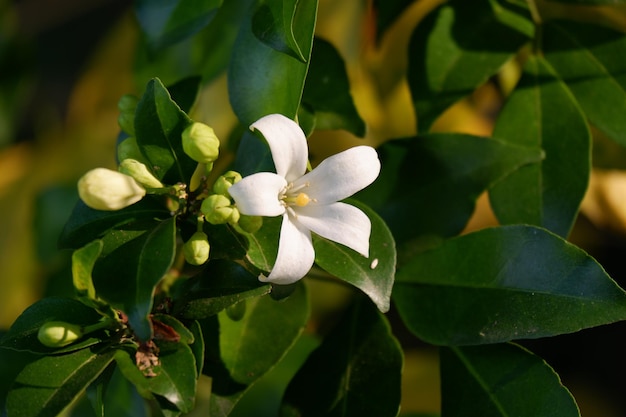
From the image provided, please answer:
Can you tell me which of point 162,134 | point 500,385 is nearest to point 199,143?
point 162,134

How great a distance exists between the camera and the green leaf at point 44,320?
77 centimetres

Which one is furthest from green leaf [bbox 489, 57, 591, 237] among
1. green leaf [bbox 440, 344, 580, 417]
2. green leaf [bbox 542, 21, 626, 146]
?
green leaf [bbox 440, 344, 580, 417]

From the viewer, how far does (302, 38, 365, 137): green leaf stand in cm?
96

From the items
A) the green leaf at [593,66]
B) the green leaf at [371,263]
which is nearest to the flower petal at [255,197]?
the green leaf at [371,263]

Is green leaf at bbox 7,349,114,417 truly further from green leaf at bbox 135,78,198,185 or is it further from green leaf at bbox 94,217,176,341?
green leaf at bbox 135,78,198,185

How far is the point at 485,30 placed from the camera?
106 centimetres

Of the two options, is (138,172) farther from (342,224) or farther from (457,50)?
(457,50)

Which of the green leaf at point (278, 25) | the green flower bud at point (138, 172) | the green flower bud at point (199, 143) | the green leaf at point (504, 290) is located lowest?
the green leaf at point (504, 290)

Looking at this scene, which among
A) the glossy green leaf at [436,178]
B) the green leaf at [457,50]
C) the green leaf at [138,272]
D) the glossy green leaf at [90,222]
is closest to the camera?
the green leaf at [138,272]

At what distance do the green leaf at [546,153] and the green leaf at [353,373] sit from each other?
222 millimetres

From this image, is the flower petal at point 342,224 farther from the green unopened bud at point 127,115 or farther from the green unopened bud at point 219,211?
the green unopened bud at point 127,115

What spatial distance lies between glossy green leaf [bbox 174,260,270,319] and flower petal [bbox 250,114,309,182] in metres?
0.11

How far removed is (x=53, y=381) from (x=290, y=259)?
0.28 m

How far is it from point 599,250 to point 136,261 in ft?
4.50
